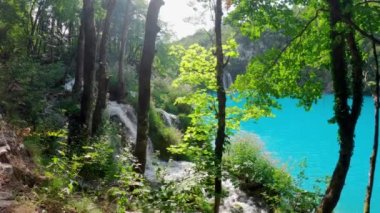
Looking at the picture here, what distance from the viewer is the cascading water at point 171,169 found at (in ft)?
34.0

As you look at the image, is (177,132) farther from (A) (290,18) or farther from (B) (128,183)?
(B) (128,183)

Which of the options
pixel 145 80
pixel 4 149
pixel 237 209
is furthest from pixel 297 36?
pixel 4 149

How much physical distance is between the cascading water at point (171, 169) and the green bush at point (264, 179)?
0.35m

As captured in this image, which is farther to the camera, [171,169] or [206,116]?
[171,169]

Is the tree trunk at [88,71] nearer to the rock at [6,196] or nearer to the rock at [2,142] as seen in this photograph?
the rock at [2,142]

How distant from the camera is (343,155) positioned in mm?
6598

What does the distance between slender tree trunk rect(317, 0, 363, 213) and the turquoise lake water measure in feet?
7.82

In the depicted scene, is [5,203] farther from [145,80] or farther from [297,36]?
[297,36]

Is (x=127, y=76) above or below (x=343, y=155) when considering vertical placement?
above

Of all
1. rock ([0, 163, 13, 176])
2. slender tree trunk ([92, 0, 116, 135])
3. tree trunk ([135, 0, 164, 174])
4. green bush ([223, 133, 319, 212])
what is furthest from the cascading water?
rock ([0, 163, 13, 176])

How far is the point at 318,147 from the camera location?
24203 mm

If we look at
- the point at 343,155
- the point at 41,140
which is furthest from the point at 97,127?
the point at 343,155

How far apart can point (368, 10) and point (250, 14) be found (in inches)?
97.9

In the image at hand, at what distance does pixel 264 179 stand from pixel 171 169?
2.96 meters
